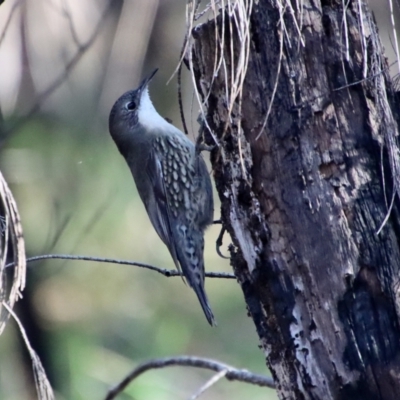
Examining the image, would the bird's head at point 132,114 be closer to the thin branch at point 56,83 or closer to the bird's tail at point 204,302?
the thin branch at point 56,83

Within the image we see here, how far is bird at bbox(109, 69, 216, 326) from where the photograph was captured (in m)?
3.30

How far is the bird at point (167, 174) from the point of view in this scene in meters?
3.30

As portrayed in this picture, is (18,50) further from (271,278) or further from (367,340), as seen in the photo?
(367,340)

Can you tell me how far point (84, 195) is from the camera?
148 inches

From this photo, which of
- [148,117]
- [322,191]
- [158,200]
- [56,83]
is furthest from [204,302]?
[322,191]

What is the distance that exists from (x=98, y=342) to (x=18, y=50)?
149 centimetres

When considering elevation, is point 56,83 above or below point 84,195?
above

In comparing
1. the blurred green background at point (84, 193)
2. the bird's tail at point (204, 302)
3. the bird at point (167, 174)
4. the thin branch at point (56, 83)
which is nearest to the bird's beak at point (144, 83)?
the bird at point (167, 174)

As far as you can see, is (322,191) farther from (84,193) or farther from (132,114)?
A: (84,193)

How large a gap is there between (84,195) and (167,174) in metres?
0.57

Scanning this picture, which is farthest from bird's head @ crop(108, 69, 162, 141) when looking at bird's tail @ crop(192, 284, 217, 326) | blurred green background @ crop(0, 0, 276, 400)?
bird's tail @ crop(192, 284, 217, 326)

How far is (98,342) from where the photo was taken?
12.7 feet

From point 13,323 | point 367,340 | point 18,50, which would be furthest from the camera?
point 13,323

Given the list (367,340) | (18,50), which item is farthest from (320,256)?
(18,50)
